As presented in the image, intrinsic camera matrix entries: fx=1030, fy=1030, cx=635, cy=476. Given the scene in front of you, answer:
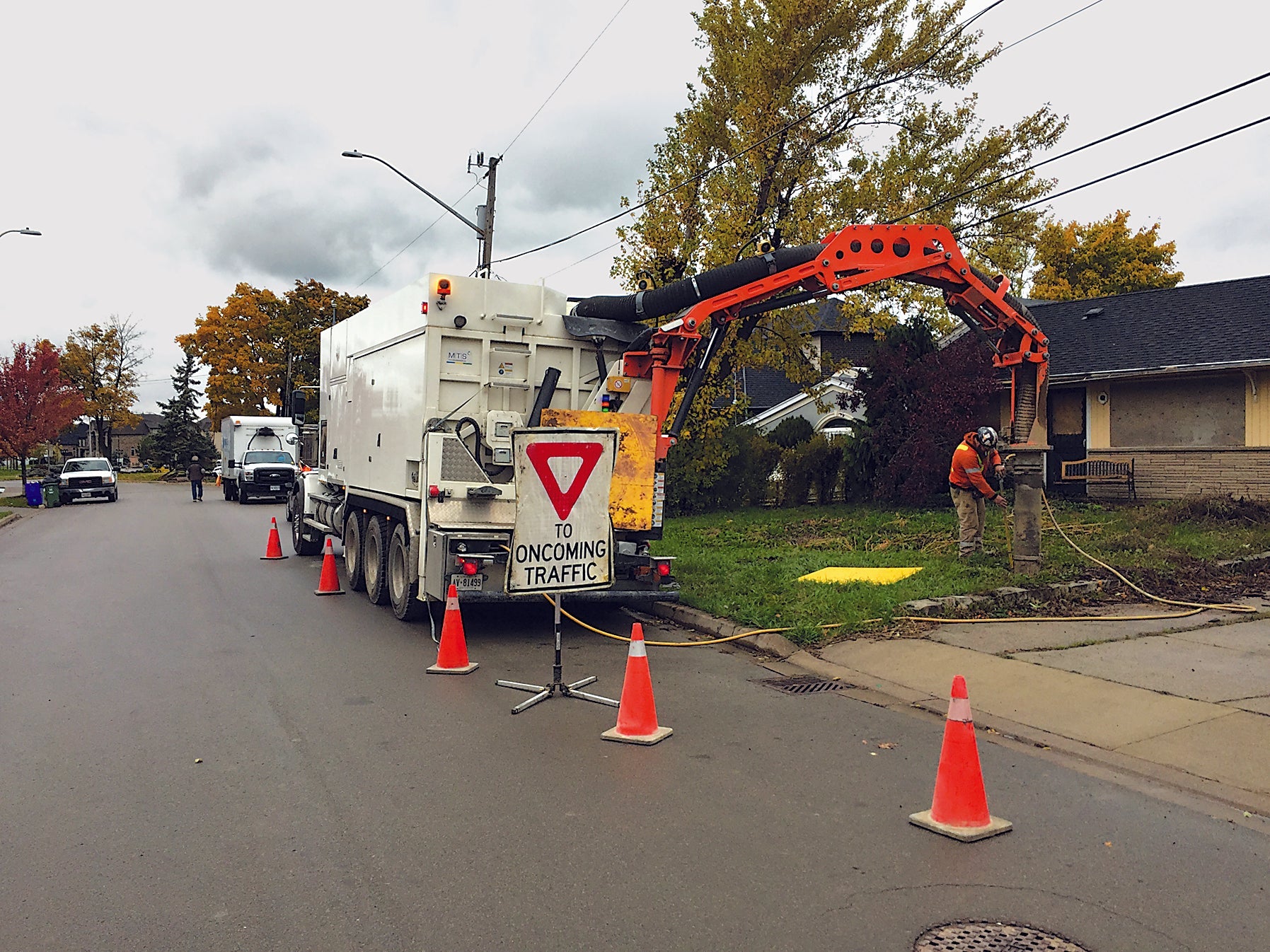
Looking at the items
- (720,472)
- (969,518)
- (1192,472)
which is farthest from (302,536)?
(1192,472)

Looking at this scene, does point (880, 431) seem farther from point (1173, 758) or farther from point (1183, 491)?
point (1173, 758)

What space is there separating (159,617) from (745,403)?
14198 millimetres

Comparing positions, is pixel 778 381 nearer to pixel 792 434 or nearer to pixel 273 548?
pixel 792 434

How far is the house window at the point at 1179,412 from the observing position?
19453 millimetres

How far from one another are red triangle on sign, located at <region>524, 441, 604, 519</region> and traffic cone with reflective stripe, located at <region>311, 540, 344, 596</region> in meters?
6.77

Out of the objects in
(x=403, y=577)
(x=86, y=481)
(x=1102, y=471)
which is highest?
(x=1102, y=471)

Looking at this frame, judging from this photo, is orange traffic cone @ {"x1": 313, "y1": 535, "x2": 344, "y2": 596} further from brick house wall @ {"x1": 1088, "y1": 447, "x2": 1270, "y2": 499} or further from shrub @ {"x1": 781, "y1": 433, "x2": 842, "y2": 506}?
brick house wall @ {"x1": 1088, "y1": 447, "x2": 1270, "y2": 499}

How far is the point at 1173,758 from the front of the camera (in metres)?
6.12

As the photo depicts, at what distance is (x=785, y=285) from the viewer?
11.0m

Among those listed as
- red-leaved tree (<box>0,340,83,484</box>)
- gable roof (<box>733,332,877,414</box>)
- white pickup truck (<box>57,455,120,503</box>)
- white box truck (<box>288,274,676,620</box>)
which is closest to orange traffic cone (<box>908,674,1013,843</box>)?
white box truck (<box>288,274,676,620</box>)

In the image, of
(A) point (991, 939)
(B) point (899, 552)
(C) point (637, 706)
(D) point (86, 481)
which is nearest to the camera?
(A) point (991, 939)

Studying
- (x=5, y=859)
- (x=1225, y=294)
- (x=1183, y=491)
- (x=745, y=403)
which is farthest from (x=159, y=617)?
(x=1225, y=294)

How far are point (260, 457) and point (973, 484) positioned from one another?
2897cm

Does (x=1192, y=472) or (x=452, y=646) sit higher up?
(x=1192, y=472)
